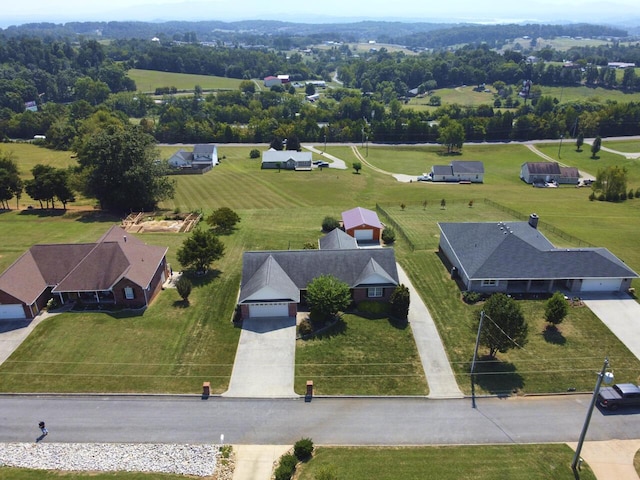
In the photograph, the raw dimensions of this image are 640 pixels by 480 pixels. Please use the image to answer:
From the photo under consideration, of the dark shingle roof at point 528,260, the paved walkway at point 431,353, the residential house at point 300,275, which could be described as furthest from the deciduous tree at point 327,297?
the dark shingle roof at point 528,260

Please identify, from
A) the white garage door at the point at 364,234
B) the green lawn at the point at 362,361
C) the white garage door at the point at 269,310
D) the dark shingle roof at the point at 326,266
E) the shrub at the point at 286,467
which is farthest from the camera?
the white garage door at the point at 364,234

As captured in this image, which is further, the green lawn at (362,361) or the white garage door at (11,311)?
the white garage door at (11,311)

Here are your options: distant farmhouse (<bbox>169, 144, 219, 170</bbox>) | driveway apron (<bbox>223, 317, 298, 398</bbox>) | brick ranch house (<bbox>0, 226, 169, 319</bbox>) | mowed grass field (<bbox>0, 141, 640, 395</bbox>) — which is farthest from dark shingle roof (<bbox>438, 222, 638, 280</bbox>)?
distant farmhouse (<bbox>169, 144, 219, 170</bbox>)

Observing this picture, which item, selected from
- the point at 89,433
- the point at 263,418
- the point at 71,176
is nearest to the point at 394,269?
the point at 263,418

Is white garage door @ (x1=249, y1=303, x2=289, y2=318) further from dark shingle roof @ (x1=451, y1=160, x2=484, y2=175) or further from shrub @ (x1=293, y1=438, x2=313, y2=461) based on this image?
dark shingle roof @ (x1=451, y1=160, x2=484, y2=175)

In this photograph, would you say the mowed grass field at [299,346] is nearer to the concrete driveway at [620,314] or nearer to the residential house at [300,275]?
the concrete driveway at [620,314]

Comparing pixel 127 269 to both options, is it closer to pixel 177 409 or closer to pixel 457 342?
pixel 177 409

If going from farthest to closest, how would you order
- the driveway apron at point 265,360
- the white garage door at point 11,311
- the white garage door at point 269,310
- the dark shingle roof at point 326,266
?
1. the dark shingle roof at point 326,266
2. the white garage door at point 269,310
3. the white garage door at point 11,311
4. the driveway apron at point 265,360
